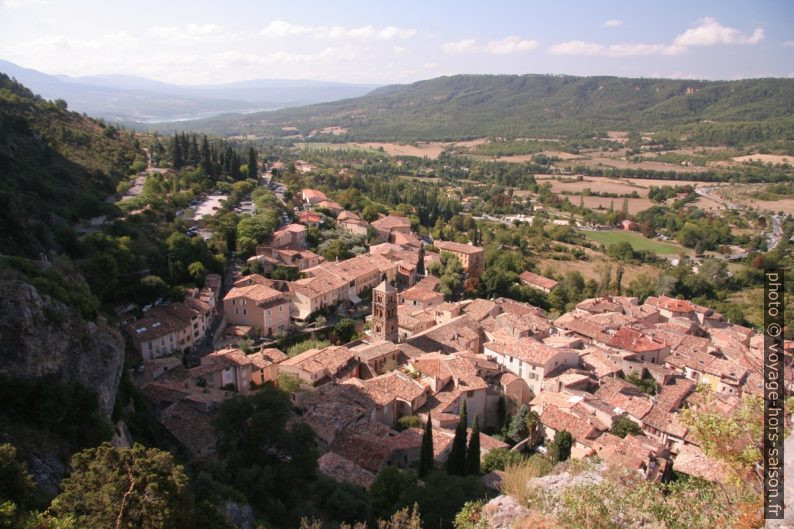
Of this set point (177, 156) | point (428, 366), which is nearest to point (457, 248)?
point (428, 366)

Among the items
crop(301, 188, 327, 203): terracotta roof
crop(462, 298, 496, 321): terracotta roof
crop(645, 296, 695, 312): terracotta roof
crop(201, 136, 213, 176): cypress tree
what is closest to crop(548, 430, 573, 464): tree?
crop(462, 298, 496, 321): terracotta roof

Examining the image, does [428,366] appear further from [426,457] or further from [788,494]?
[788,494]

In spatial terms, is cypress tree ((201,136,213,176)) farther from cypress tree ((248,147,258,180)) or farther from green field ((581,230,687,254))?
green field ((581,230,687,254))

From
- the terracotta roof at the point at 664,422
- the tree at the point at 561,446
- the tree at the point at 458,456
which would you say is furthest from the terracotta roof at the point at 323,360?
the terracotta roof at the point at 664,422

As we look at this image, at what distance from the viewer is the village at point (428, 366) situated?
24.0 meters

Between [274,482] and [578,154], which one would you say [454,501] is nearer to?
[274,482]

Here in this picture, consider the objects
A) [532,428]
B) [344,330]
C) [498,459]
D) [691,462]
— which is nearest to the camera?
[498,459]

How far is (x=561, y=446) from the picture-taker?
25328 millimetres

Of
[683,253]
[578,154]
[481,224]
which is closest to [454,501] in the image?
[481,224]

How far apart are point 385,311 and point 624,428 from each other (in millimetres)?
14606

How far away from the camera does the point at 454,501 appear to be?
17.8 meters

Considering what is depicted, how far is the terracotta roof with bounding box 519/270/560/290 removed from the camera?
55.1 meters

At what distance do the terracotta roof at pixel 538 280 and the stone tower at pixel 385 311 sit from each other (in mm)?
24798

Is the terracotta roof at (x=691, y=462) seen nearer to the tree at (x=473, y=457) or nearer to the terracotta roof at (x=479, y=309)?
the tree at (x=473, y=457)
